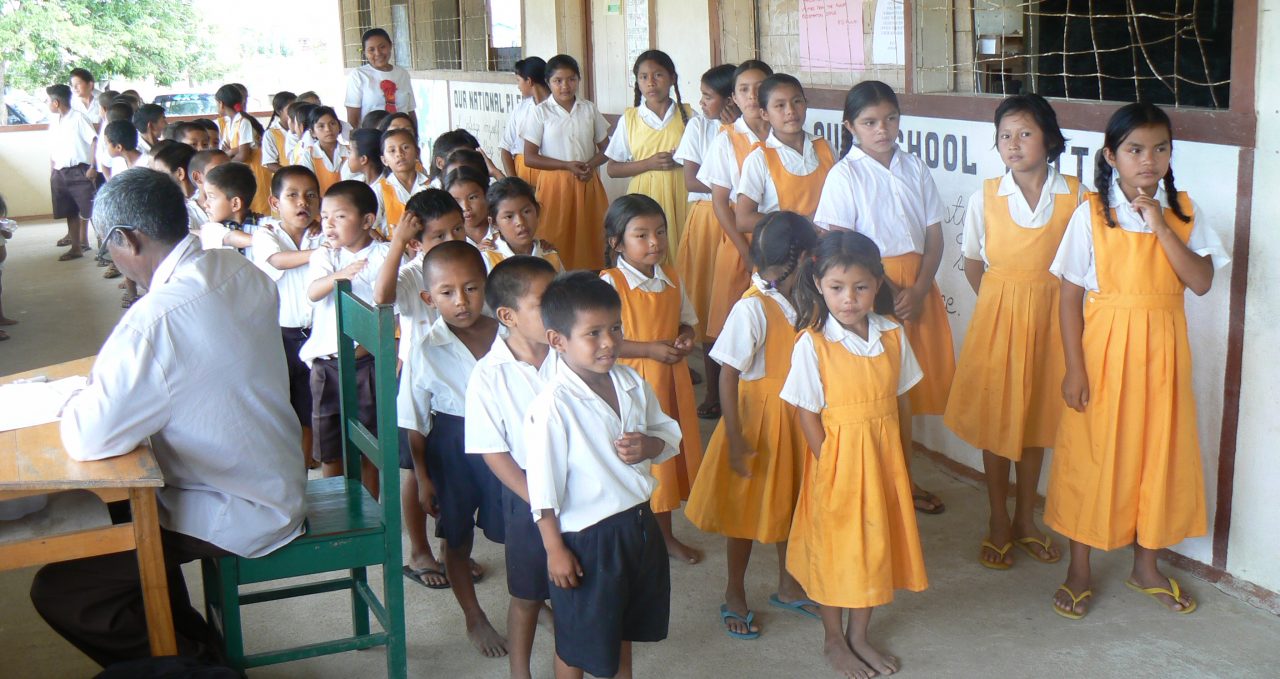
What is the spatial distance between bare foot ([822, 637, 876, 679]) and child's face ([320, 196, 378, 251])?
1.72 meters

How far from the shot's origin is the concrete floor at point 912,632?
2818 mm

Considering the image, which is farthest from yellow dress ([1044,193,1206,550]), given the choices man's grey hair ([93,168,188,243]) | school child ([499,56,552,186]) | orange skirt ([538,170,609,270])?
school child ([499,56,552,186])

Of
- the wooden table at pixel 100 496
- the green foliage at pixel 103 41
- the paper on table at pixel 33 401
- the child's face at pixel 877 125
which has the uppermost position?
the green foliage at pixel 103 41

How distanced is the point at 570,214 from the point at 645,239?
2603mm

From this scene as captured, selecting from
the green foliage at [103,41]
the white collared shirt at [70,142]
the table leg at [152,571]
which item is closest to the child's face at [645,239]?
the table leg at [152,571]

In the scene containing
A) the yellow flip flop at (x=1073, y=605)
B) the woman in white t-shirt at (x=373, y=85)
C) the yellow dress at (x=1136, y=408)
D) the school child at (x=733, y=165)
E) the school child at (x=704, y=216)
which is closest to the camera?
the yellow dress at (x=1136, y=408)

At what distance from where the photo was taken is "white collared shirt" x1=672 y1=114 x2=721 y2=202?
458 centimetres

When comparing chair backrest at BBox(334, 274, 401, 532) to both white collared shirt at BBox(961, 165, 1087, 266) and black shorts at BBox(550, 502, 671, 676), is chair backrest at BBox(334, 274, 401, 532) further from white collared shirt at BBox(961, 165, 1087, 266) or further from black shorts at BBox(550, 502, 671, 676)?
white collared shirt at BBox(961, 165, 1087, 266)

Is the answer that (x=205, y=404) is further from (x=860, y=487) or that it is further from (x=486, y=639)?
(x=860, y=487)

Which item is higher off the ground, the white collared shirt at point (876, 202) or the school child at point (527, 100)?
the school child at point (527, 100)

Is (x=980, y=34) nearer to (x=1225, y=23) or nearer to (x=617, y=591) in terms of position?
(x=1225, y=23)

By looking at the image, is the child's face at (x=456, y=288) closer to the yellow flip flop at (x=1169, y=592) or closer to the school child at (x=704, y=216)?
the school child at (x=704, y=216)

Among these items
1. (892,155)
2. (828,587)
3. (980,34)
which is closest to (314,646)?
(828,587)

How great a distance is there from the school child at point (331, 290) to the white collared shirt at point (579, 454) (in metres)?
1.22
